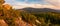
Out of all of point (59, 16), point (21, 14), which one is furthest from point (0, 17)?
point (59, 16)

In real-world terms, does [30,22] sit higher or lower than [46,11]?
lower

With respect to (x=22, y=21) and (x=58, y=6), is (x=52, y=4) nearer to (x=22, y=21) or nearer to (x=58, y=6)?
(x=58, y=6)

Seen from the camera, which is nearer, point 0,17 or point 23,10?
point 0,17

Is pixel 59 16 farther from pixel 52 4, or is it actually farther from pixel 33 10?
pixel 33 10

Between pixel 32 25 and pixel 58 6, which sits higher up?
pixel 58 6

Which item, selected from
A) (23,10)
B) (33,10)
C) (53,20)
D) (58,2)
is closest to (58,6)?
(58,2)

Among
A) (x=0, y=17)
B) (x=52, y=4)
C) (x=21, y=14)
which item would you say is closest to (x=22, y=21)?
(x=21, y=14)

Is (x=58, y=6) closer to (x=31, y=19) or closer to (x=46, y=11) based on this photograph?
(x=46, y=11)

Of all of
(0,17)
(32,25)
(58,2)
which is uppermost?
(58,2)

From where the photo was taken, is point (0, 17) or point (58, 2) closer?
point (0, 17)
